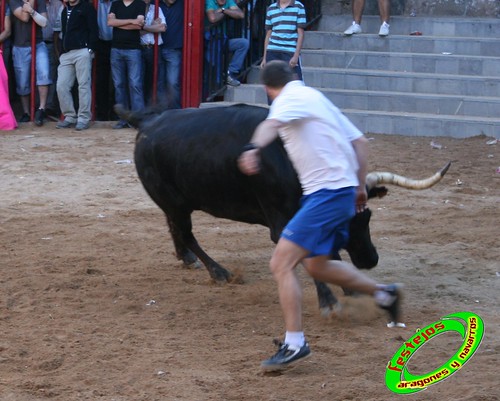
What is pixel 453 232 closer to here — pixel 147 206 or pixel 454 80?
pixel 147 206

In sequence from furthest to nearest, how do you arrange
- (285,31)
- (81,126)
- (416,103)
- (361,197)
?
1. (81,126)
2. (416,103)
3. (285,31)
4. (361,197)

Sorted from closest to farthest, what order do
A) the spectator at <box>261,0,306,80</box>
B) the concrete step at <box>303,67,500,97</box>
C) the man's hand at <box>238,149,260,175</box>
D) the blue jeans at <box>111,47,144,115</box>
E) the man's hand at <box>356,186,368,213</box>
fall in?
the man's hand at <box>238,149,260,175</box> → the man's hand at <box>356,186,368,213</box> → the spectator at <box>261,0,306,80</box> → the blue jeans at <box>111,47,144,115</box> → the concrete step at <box>303,67,500,97</box>

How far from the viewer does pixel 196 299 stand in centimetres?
702

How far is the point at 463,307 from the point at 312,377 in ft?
5.97

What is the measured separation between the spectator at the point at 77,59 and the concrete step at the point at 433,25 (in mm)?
4486

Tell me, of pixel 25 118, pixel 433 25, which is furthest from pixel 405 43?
pixel 25 118

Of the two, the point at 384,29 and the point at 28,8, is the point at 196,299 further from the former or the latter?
the point at 384,29

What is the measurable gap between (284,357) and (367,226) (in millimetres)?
1538

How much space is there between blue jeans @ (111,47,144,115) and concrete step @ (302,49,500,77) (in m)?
2.90

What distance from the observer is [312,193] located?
5461 millimetres

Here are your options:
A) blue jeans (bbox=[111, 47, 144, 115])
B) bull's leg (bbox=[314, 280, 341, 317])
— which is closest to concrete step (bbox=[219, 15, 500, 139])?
blue jeans (bbox=[111, 47, 144, 115])

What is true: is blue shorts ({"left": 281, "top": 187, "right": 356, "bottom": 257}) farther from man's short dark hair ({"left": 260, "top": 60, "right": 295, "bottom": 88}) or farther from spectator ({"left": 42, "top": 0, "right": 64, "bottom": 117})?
spectator ({"left": 42, "top": 0, "right": 64, "bottom": 117})

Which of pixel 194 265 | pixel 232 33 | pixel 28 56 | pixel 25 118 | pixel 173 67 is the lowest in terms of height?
pixel 25 118

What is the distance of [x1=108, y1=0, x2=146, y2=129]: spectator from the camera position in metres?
14.1
